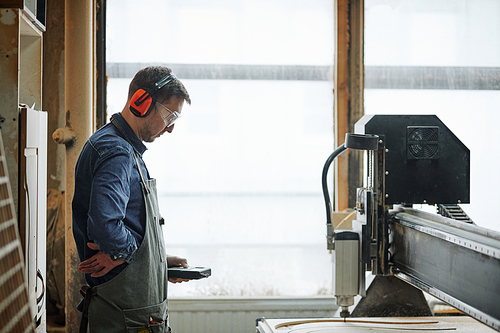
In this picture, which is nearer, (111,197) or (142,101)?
(111,197)

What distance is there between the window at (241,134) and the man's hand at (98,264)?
1.19 m

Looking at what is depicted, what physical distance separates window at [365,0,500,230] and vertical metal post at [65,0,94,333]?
1774 mm

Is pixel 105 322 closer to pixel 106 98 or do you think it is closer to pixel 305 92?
pixel 106 98

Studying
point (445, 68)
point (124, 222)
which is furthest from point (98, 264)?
point (445, 68)

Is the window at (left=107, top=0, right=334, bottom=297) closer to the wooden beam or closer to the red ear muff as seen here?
the wooden beam

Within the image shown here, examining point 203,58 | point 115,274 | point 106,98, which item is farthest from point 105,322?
point 203,58

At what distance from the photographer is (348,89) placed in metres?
2.66

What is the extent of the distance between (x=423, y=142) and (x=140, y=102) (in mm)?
1121

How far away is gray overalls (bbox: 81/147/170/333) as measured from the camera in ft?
4.67

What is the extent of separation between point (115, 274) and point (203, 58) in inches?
62.0

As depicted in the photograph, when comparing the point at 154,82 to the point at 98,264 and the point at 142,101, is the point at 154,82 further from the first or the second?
the point at 98,264

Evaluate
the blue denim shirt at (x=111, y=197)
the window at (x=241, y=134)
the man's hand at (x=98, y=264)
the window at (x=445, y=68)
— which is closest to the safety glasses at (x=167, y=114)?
the blue denim shirt at (x=111, y=197)

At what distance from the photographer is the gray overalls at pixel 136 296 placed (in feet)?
4.67

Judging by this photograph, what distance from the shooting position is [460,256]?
4.10 ft
